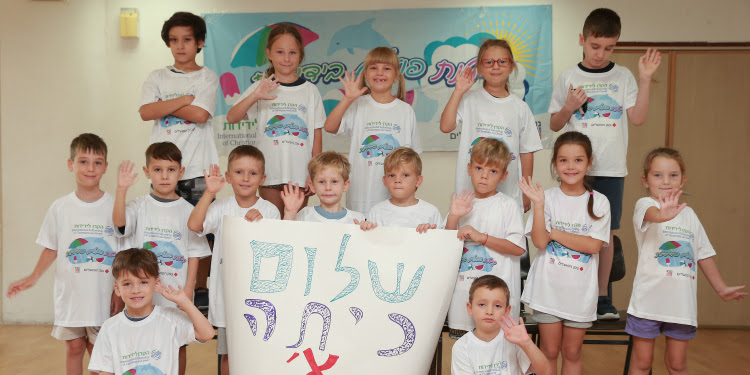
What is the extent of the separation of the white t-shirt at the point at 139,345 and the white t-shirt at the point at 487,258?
1.42 metres

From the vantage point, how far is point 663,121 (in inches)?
248

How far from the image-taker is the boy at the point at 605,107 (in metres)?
3.83

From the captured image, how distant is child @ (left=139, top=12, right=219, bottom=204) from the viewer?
157 inches

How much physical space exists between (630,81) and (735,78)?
2.99 m

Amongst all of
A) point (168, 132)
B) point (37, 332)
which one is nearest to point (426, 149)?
point (168, 132)

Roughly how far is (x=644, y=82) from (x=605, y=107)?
257 mm

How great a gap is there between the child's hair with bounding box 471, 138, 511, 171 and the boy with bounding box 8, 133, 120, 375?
Result: 2044 millimetres

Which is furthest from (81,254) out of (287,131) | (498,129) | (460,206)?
(498,129)

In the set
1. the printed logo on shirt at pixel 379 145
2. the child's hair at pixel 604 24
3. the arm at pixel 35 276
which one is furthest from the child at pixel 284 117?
the child's hair at pixel 604 24

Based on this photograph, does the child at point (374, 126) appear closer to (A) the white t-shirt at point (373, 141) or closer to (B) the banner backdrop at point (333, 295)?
(A) the white t-shirt at point (373, 141)

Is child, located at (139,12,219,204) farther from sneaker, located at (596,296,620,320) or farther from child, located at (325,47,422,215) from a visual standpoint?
sneaker, located at (596,296,620,320)

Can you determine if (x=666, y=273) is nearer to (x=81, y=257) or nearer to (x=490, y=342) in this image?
A: (x=490, y=342)

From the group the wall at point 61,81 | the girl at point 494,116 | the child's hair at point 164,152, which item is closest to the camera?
the child's hair at point 164,152

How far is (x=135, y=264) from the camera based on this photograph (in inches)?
123
